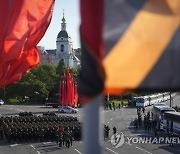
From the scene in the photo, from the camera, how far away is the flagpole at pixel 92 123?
4.05 metres

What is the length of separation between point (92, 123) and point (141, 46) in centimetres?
96

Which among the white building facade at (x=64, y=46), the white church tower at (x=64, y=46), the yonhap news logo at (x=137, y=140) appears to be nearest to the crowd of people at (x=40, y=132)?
the yonhap news logo at (x=137, y=140)

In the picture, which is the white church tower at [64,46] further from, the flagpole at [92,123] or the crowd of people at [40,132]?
the flagpole at [92,123]

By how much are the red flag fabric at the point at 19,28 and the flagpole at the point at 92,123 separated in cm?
417

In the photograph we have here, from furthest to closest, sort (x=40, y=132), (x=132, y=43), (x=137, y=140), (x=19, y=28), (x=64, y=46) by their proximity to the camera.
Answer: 1. (x=64, y=46)
2. (x=137, y=140)
3. (x=40, y=132)
4. (x=19, y=28)
5. (x=132, y=43)

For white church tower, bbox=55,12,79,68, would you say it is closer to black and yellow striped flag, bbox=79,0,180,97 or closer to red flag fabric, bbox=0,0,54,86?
red flag fabric, bbox=0,0,54,86

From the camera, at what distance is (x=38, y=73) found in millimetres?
67750

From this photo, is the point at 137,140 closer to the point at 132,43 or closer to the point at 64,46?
the point at 132,43

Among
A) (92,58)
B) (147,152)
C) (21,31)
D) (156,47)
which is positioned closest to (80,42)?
(92,58)

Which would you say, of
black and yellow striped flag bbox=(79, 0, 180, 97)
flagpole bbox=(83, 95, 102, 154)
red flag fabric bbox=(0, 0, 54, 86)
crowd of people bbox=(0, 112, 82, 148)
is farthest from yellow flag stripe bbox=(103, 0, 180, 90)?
crowd of people bbox=(0, 112, 82, 148)

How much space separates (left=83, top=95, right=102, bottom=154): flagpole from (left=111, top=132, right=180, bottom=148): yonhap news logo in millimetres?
20882

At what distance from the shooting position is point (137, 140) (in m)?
27.6

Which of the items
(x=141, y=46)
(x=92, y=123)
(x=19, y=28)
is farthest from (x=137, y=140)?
(x=92, y=123)

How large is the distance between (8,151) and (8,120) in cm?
829
